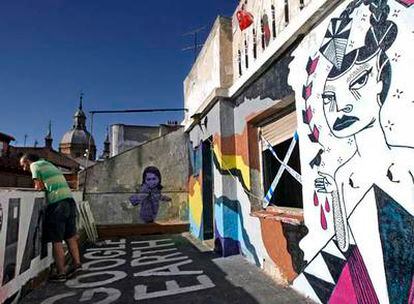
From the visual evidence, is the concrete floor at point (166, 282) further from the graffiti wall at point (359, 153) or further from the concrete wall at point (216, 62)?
the concrete wall at point (216, 62)

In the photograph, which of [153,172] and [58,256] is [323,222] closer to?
[58,256]

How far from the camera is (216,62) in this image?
6.57m

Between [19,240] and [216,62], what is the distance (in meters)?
4.57

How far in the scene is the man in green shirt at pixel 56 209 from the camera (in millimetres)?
4891

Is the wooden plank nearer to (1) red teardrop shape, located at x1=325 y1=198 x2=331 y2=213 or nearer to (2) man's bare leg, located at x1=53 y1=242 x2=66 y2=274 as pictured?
(2) man's bare leg, located at x1=53 y1=242 x2=66 y2=274

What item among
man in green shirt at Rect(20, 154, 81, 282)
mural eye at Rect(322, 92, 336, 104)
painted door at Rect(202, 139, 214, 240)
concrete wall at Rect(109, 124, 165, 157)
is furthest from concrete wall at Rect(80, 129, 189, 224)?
mural eye at Rect(322, 92, 336, 104)

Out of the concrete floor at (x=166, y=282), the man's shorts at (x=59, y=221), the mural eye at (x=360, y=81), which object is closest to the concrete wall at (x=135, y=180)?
the concrete floor at (x=166, y=282)

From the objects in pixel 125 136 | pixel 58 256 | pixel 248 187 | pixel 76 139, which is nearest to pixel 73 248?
pixel 58 256

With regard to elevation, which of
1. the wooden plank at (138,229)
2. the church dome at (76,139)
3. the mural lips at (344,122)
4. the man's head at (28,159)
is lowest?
the wooden plank at (138,229)

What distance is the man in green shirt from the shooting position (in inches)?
193

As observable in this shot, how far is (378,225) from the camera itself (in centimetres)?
271

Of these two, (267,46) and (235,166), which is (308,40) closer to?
(267,46)

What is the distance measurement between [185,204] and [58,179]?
546cm

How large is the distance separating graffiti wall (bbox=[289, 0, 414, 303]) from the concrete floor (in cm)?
69
